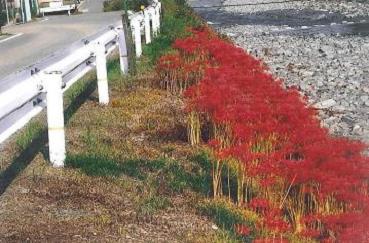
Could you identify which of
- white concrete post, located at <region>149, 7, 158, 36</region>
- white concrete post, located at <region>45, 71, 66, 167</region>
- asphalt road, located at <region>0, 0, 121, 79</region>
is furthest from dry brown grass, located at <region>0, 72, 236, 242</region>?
white concrete post, located at <region>149, 7, 158, 36</region>

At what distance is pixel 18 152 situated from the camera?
6.68 meters

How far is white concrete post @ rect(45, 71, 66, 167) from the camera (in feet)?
20.1

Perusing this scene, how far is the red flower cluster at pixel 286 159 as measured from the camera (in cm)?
488

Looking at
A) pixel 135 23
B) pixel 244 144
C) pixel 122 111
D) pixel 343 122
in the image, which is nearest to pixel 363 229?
pixel 244 144

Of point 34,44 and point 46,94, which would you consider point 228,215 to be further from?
point 34,44

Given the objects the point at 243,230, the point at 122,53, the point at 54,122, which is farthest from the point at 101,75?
the point at 243,230

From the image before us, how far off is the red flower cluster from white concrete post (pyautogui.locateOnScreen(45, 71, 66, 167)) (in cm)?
142

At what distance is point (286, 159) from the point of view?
566 centimetres

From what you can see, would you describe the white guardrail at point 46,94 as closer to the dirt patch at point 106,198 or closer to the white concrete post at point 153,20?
the dirt patch at point 106,198

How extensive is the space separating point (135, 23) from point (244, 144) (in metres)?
9.22

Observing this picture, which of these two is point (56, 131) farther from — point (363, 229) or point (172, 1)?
point (172, 1)

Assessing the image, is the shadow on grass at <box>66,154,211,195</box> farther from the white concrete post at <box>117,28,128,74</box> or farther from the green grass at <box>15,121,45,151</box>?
Result: the white concrete post at <box>117,28,128,74</box>

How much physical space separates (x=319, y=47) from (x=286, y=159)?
60.8 ft

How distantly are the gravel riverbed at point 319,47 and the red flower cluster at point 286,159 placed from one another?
3501mm
